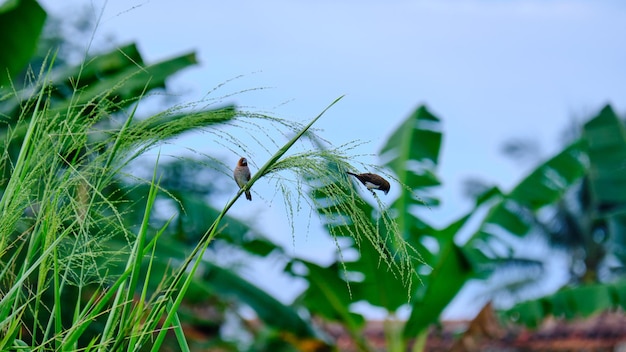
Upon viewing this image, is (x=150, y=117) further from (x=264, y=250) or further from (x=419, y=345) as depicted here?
(x=419, y=345)

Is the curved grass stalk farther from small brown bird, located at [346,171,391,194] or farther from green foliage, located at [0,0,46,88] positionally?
green foliage, located at [0,0,46,88]

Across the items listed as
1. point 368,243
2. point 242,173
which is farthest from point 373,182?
point 368,243

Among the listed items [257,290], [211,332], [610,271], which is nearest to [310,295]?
[257,290]

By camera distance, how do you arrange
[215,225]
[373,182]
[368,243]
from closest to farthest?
[215,225] < [373,182] < [368,243]

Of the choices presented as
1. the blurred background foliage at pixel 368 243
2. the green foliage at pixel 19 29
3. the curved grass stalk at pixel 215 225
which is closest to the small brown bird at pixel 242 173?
the curved grass stalk at pixel 215 225

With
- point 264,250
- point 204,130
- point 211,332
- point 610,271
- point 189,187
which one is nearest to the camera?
point 204,130

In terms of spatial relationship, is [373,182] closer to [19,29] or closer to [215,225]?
[215,225]

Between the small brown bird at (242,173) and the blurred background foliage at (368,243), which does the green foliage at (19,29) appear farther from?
the small brown bird at (242,173)
